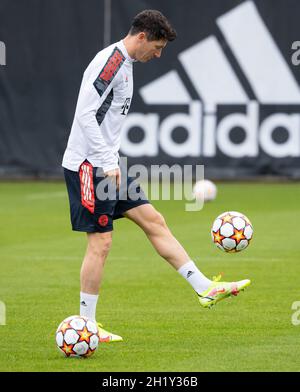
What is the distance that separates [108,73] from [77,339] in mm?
1893

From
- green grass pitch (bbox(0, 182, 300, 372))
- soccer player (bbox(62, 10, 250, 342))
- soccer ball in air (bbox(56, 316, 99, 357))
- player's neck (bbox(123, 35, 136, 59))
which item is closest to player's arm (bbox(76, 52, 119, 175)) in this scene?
soccer player (bbox(62, 10, 250, 342))

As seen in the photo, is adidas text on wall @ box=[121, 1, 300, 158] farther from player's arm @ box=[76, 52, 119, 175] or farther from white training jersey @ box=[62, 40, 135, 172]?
player's arm @ box=[76, 52, 119, 175]

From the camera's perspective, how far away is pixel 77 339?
6.79 m

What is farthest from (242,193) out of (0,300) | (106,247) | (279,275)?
(106,247)

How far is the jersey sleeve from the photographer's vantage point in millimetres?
7262

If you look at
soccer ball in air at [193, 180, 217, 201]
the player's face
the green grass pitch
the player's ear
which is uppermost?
the player's ear

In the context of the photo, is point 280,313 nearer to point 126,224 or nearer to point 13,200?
point 126,224

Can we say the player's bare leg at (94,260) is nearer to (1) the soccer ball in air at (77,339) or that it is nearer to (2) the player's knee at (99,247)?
(2) the player's knee at (99,247)

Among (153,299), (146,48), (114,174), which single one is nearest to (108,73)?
(146,48)

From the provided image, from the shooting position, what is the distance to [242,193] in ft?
63.3

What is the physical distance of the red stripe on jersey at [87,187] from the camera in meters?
7.38

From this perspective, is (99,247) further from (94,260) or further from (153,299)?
(153,299)

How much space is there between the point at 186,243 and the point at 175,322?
479 centimetres

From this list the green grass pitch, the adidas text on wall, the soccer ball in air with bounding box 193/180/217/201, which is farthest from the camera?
the adidas text on wall
